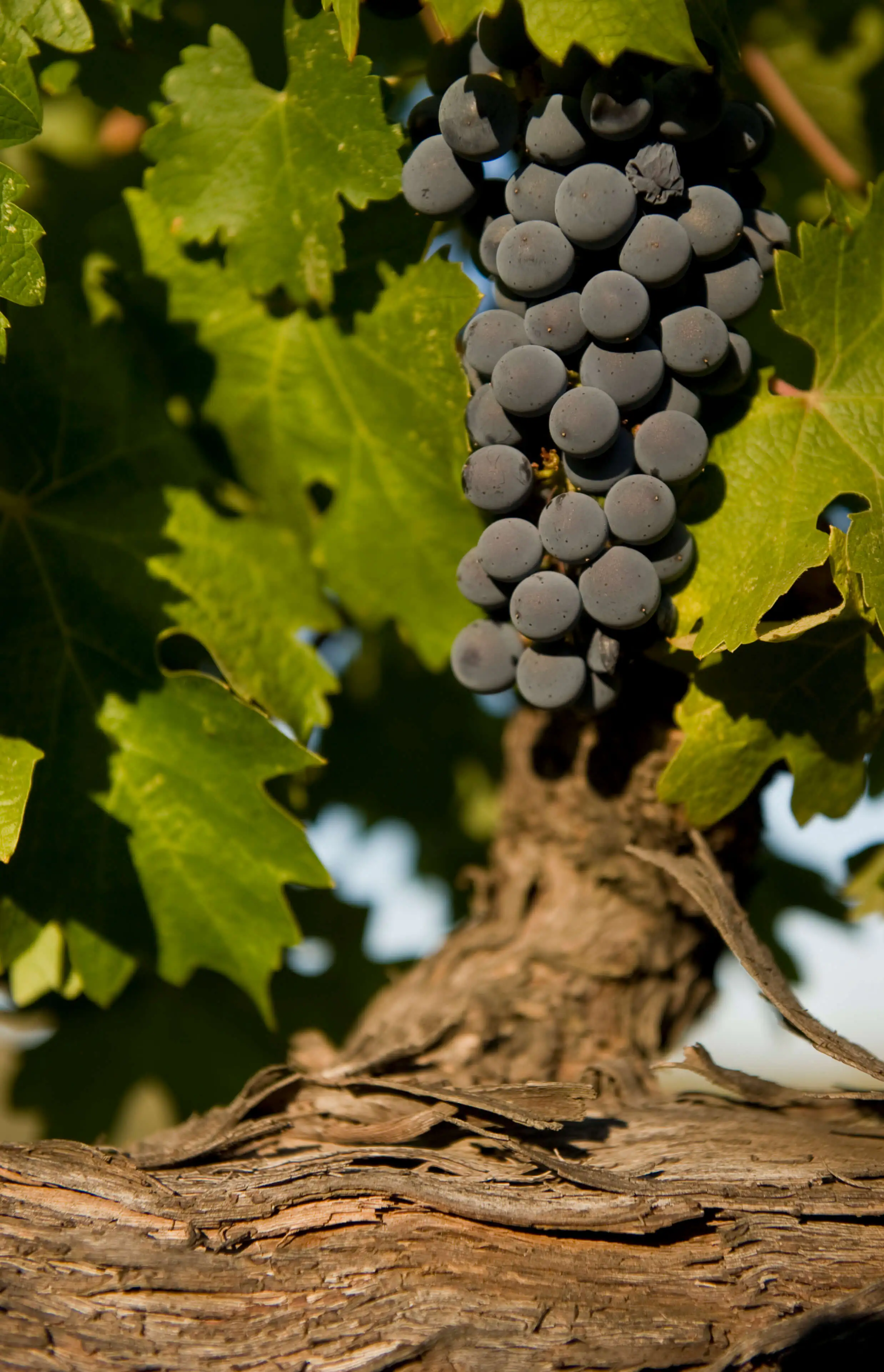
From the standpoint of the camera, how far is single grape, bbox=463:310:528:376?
1124 millimetres

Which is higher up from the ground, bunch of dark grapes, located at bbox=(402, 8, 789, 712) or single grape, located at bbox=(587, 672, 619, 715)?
bunch of dark grapes, located at bbox=(402, 8, 789, 712)

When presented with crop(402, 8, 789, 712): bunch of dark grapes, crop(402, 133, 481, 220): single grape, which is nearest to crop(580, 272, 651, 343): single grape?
crop(402, 8, 789, 712): bunch of dark grapes

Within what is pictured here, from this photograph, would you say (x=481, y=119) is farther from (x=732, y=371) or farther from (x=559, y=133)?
(x=732, y=371)

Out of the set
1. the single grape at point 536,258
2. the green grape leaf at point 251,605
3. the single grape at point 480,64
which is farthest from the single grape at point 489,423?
the green grape leaf at point 251,605

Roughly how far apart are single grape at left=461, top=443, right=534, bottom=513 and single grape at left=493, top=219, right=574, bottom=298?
17cm

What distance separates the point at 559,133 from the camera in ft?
3.46

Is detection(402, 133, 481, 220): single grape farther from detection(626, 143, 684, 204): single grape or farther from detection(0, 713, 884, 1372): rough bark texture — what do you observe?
detection(0, 713, 884, 1372): rough bark texture

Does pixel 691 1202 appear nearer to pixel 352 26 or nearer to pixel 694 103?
pixel 694 103

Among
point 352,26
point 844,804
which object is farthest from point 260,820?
point 352,26

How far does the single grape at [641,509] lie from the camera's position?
1.08m

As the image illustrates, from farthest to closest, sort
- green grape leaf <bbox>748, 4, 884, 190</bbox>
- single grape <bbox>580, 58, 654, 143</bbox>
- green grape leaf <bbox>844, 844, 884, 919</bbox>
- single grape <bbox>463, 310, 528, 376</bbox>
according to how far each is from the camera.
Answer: green grape leaf <bbox>748, 4, 884, 190</bbox> → green grape leaf <bbox>844, 844, 884, 919</bbox> → single grape <bbox>463, 310, 528, 376</bbox> → single grape <bbox>580, 58, 654, 143</bbox>

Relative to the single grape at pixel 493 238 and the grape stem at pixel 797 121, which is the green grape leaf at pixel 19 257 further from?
the grape stem at pixel 797 121

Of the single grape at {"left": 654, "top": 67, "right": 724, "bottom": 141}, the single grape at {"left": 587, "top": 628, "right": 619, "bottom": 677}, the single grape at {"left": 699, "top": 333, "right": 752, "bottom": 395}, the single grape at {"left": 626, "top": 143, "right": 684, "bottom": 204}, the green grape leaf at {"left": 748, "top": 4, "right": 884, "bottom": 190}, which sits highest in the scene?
the green grape leaf at {"left": 748, "top": 4, "right": 884, "bottom": 190}

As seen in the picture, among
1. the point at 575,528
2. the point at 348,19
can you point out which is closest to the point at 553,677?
the point at 575,528
